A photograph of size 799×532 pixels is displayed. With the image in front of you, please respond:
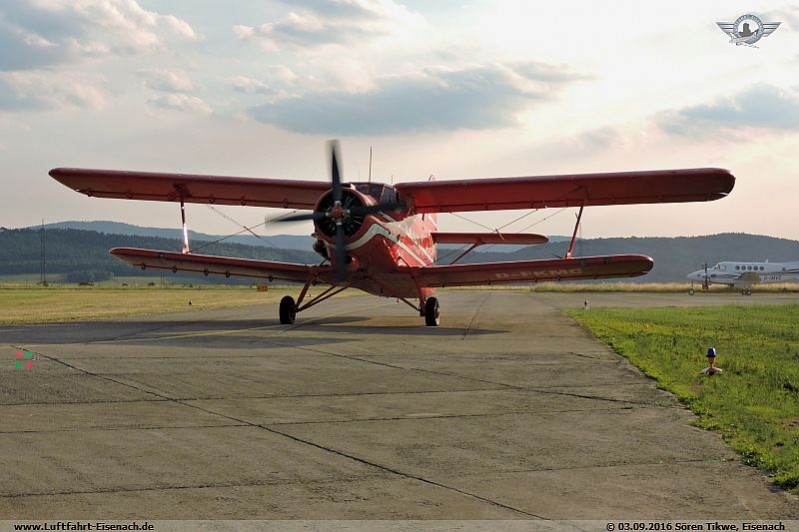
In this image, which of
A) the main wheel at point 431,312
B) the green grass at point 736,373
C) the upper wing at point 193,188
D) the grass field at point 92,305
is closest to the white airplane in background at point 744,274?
the grass field at point 92,305

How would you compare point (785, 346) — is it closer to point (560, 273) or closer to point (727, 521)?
point (560, 273)

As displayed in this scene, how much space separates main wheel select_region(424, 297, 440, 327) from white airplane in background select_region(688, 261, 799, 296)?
5068 cm

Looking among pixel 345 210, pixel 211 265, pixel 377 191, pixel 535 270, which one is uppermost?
pixel 377 191

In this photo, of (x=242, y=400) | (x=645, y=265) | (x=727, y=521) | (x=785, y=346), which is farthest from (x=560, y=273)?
(x=727, y=521)

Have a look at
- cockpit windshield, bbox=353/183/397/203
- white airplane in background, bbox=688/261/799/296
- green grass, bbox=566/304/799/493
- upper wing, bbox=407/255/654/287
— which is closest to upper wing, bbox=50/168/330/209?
cockpit windshield, bbox=353/183/397/203

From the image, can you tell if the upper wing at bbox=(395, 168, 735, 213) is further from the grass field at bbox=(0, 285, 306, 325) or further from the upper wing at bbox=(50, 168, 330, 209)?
the grass field at bbox=(0, 285, 306, 325)

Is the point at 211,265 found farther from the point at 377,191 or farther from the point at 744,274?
the point at 744,274

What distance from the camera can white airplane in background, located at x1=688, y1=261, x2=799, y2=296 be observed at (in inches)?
3071

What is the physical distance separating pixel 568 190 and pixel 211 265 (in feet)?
32.2

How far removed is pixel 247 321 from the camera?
2500 cm

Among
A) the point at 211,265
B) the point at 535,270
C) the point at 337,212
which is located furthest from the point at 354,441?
the point at 211,265

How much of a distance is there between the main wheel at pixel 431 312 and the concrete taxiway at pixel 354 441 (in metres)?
7.98

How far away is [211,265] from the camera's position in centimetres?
2409

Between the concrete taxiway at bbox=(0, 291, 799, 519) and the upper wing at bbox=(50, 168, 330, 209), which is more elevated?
the upper wing at bbox=(50, 168, 330, 209)
